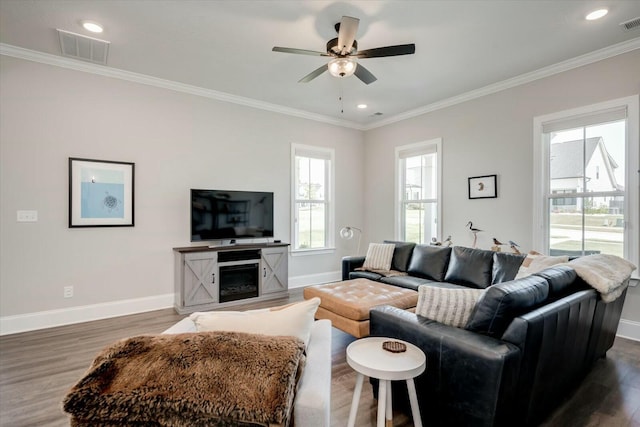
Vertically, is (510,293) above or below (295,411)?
above

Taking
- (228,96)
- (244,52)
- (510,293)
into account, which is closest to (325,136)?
(228,96)

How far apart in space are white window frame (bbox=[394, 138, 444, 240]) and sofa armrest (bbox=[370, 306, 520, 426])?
11.0 ft

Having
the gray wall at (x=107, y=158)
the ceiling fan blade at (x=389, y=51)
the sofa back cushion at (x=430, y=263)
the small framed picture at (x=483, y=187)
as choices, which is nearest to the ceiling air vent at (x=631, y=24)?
the small framed picture at (x=483, y=187)

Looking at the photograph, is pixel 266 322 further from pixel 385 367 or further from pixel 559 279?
pixel 559 279

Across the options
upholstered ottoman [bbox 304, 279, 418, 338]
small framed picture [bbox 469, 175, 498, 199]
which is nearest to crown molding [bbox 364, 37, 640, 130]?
small framed picture [bbox 469, 175, 498, 199]

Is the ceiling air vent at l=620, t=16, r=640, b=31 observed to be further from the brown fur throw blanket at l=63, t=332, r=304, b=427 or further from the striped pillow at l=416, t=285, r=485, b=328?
the brown fur throw blanket at l=63, t=332, r=304, b=427

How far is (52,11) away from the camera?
8.67 ft

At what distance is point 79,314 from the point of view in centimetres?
360

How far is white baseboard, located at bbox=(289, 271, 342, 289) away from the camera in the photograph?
17.3ft

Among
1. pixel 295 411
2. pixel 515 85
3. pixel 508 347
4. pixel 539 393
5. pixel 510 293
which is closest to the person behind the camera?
pixel 295 411

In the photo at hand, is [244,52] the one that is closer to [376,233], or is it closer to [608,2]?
[608,2]

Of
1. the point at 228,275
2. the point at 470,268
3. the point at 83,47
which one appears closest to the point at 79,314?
the point at 228,275

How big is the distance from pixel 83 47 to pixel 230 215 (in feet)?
7.94

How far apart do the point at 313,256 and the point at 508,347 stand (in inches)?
164
